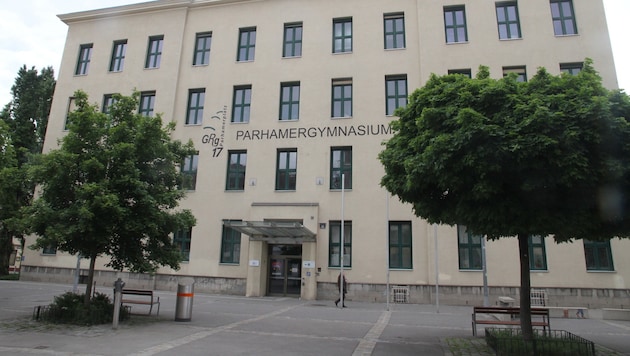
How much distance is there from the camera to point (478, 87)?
8586 millimetres

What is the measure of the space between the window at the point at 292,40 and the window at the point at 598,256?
19.1 meters

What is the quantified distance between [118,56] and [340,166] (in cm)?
1823

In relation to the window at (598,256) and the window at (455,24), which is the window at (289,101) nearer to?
the window at (455,24)

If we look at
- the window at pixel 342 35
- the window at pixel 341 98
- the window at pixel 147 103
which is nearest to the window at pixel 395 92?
the window at pixel 341 98

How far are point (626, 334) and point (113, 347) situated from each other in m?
13.9

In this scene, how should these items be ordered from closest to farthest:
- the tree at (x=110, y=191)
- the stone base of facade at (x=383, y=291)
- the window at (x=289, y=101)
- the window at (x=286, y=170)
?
the tree at (x=110, y=191) → the stone base of facade at (x=383, y=291) → the window at (x=286, y=170) → the window at (x=289, y=101)

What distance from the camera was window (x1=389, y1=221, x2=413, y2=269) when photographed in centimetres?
2120

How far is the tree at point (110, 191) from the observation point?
36.3ft

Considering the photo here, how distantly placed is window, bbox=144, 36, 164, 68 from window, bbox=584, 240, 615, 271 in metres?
27.7

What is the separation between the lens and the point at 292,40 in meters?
25.7

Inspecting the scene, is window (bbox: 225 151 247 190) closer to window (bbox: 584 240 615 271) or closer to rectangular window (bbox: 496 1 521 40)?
rectangular window (bbox: 496 1 521 40)

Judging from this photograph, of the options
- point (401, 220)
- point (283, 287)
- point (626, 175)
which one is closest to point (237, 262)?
point (283, 287)

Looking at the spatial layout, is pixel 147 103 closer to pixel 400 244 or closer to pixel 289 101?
pixel 289 101

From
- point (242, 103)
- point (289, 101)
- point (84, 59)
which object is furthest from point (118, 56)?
point (289, 101)
